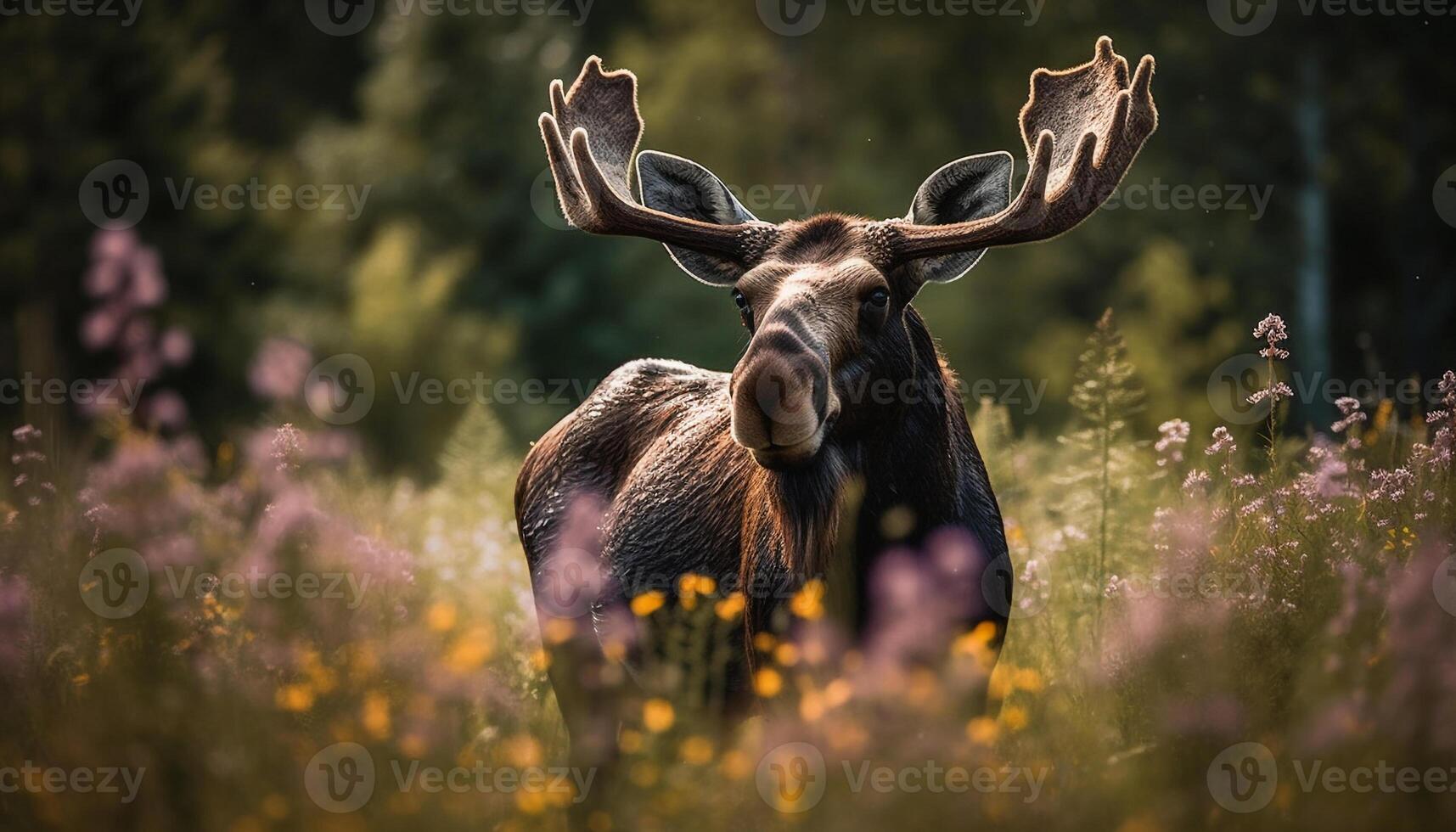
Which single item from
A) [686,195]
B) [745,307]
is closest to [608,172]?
[686,195]

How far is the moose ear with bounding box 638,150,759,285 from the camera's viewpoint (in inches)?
218

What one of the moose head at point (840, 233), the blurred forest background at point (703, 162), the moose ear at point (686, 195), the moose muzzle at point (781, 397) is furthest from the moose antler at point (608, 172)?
the blurred forest background at point (703, 162)

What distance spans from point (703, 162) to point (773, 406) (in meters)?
21.0

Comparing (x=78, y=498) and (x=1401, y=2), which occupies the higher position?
(x=1401, y=2)

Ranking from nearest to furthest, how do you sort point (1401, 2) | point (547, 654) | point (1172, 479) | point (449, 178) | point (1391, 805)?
point (1391, 805)
point (547, 654)
point (1172, 479)
point (1401, 2)
point (449, 178)

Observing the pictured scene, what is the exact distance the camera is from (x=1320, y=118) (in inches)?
758

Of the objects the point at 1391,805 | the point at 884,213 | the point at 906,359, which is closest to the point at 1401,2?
the point at 884,213

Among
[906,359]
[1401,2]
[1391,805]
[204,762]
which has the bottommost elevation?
[1391,805]

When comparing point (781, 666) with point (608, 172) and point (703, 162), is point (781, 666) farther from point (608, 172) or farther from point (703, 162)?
point (703, 162)

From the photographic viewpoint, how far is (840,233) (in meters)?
4.98

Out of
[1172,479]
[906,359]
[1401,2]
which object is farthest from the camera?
[1401,2]

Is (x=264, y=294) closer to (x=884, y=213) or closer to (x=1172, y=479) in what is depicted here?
(x=884, y=213)

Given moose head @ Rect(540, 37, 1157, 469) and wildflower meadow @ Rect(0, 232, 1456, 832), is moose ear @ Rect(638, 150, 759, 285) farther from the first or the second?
wildflower meadow @ Rect(0, 232, 1456, 832)

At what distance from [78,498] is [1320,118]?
1785 centimetres
